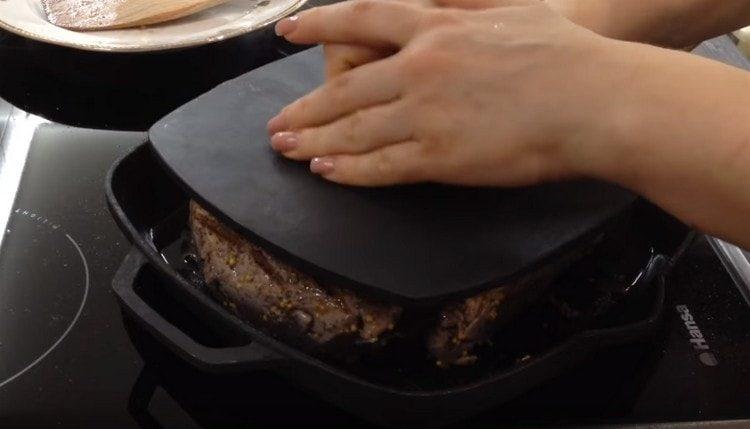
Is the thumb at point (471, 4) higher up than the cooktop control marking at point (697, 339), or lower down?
higher up

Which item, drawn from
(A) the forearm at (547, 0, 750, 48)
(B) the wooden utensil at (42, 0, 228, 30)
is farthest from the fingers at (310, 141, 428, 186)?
(B) the wooden utensil at (42, 0, 228, 30)

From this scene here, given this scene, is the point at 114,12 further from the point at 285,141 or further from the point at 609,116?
the point at 609,116

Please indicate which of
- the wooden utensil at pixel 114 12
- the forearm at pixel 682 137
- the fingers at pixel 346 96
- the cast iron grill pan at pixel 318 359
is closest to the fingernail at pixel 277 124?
the fingers at pixel 346 96

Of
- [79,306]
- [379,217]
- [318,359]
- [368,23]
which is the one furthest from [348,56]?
[79,306]

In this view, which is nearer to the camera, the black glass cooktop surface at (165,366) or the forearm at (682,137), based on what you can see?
the forearm at (682,137)

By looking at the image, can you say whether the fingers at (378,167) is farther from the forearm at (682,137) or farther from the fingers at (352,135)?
the forearm at (682,137)

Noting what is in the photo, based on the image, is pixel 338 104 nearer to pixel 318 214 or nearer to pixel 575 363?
pixel 318 214
